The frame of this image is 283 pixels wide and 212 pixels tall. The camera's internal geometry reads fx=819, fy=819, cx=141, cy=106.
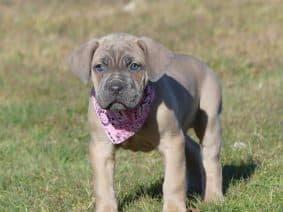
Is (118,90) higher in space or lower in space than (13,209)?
higher

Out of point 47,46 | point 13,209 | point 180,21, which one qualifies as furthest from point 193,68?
point 180,21

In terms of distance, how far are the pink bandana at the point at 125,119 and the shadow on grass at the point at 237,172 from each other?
128cm

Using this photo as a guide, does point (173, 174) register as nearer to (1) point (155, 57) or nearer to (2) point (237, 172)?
(1) point (155, 57)

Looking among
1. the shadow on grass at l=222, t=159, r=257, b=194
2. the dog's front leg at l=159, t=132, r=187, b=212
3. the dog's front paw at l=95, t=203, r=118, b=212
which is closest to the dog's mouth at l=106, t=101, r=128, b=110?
the dog's front leg at l=159, t=132, r=187, b=212

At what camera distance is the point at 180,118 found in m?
6.02

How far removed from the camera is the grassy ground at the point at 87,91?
652 cm

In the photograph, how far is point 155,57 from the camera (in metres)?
5.60

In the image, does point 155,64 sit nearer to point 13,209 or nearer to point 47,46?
point 13,209

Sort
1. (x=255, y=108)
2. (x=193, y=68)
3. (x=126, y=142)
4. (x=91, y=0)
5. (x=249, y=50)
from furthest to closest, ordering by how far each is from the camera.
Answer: (x=91, y=0) < (x=249, y=50) < (x=255, y=108) < (x=193, y=68) < (x=126, y=142)

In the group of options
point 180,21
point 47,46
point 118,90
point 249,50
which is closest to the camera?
point 118,90

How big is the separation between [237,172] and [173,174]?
5.13 feet

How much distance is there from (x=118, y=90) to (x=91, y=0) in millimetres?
15885

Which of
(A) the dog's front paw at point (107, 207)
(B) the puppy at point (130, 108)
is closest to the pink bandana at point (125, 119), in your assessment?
(B) the puppy at point (130, 108)

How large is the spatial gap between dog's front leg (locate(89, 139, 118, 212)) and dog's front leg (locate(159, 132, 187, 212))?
1.20 ft
